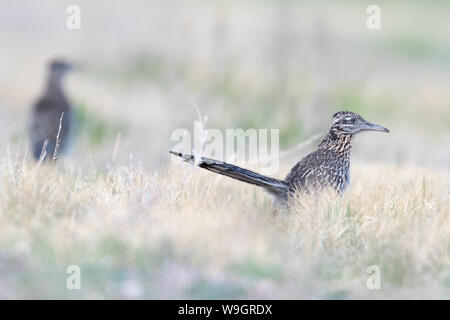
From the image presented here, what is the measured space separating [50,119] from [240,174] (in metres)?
5.14

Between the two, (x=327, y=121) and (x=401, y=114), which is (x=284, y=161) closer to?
(x=327, y=121)

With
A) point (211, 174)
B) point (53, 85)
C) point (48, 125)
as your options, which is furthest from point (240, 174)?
point (53, 85)

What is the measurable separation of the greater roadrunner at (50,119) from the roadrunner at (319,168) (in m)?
3.97

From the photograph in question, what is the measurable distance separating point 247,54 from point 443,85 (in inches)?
180

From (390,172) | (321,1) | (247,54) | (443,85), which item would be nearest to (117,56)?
(247,54)

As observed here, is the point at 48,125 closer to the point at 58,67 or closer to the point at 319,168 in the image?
the point at 58,67

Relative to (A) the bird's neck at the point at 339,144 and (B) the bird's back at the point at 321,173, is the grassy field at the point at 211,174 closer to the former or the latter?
(B) the bird's back at the point at 321,173

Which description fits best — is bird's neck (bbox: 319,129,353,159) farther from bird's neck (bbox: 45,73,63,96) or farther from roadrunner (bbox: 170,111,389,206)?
bird's neck (bbox: 45,73,63,96)

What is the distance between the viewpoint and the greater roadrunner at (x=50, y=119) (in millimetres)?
11203

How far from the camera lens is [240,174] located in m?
6.96

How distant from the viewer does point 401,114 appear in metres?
16.8

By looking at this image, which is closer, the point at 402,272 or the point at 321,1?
the point at 402,272
